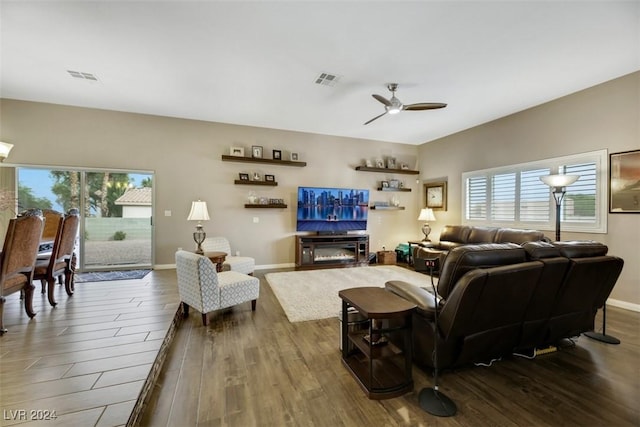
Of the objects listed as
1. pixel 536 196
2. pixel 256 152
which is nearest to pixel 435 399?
pixel 536 196

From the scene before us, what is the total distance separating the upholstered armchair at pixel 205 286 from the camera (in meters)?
2.80

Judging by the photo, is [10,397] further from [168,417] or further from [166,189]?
[166,189]

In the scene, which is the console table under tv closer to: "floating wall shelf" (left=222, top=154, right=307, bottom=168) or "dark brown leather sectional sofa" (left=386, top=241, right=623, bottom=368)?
"floating wall shelf" (left=222, top=154, right=307, bottom=168)

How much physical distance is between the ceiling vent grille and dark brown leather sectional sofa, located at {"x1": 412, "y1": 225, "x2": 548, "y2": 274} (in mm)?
2986

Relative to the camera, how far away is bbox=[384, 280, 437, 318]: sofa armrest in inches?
73.8

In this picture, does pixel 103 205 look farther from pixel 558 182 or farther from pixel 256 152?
pixel 558 182

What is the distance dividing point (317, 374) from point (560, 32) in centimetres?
408

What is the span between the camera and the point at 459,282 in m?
1.73

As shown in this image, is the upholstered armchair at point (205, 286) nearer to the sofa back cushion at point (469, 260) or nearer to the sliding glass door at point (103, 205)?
the sofa back cushion at point (469, 260)

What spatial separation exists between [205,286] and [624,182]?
18.3 feet

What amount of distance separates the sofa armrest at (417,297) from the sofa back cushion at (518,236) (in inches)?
122

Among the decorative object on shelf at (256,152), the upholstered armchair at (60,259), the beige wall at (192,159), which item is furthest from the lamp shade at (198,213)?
the decorative object on shelf at (256,152)

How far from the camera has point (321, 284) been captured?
4453 mm

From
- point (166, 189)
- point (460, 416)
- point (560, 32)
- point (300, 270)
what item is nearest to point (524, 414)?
point (460, 416)
